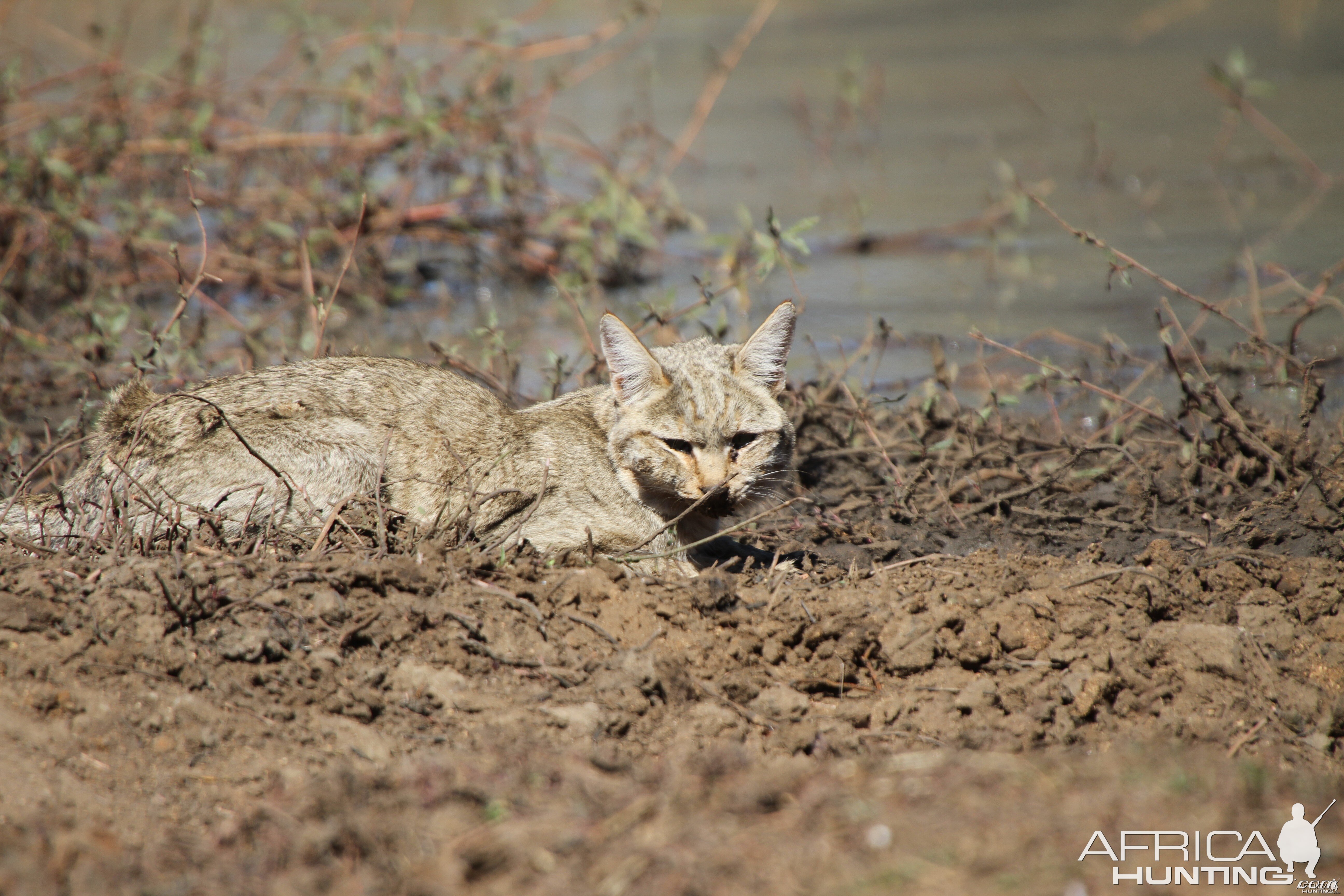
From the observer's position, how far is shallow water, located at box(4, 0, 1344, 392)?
781 cm

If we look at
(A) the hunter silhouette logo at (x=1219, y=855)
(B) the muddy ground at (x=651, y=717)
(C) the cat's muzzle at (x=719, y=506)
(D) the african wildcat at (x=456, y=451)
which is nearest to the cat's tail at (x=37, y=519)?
(D) the african wildcat at (x=456, y=451)

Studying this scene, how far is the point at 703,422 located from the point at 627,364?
394 millimetres

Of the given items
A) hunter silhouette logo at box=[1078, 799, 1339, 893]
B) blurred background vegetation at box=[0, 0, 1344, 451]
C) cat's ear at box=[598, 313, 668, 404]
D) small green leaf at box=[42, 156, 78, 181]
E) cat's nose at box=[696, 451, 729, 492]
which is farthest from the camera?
small green leaf at box=[42, 156, 78, 181]

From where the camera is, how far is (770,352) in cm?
443

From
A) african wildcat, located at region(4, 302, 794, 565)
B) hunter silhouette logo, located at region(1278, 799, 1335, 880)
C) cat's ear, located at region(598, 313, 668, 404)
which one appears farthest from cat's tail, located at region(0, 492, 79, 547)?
hunter silhouette logo, located at region(1278, 799, 1335, 880)

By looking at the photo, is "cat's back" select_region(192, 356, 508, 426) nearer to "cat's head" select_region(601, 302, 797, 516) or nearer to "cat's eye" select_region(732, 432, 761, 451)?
"cat's head" select_region(601, 302, 797, 516)

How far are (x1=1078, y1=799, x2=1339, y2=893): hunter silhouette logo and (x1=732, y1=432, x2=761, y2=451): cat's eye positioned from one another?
2.23 metres

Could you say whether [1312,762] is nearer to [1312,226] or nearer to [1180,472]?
[1180,472]

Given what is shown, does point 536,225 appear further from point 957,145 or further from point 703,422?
point 957,145

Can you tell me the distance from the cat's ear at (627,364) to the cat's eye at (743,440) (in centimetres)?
35

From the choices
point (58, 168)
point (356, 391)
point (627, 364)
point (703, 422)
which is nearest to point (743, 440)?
point (703, 422)

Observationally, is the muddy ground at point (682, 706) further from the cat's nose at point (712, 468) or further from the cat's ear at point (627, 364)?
the cat's ear at point (627, 364)

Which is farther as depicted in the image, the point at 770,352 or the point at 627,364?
the point at 770,352

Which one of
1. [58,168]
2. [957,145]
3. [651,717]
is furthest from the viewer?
[957,145]
